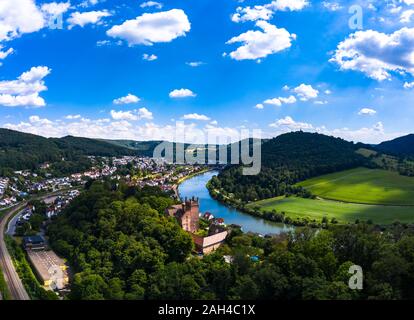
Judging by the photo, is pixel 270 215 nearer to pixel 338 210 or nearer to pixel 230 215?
pixel 230 215

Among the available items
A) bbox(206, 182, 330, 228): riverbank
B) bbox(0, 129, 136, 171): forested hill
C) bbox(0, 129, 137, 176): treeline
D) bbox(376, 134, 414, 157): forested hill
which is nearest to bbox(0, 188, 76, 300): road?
bbox(206, 182, 330, 228): riverbank

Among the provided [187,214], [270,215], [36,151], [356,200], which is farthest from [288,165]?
Result: [36,151]

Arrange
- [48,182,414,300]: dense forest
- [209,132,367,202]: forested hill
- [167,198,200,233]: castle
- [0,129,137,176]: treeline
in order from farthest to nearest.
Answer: [0,129,137,176]: treeline < [209,132,367,202]: forested hill < [167,198,200,233]: castle < [48,182,414,300]: dense forest

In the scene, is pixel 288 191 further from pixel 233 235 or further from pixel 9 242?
pixel 9 242

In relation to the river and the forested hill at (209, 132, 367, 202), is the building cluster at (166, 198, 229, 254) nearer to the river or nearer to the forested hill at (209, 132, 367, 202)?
the river
